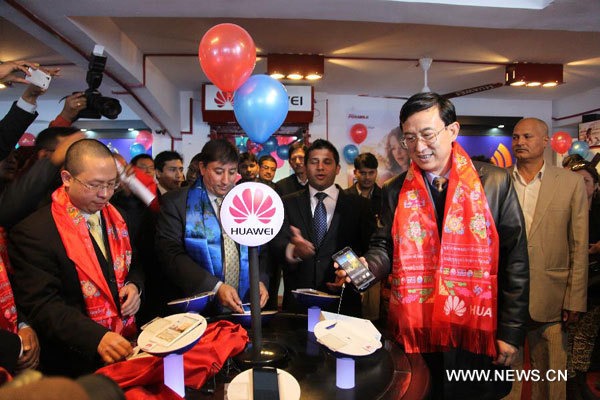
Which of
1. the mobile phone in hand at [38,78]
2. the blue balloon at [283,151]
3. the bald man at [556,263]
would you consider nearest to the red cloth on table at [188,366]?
the mobile phone in hand at [38,78]

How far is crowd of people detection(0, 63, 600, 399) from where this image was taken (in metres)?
1.51

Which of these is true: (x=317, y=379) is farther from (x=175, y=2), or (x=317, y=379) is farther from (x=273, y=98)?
(x=175, y=2)

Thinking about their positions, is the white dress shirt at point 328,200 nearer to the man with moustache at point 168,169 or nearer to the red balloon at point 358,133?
the man with moustache at point 168,169

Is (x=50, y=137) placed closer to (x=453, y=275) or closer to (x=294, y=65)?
(x=453, y=275)

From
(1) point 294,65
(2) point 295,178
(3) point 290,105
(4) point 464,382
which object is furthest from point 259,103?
(3) point 290,105

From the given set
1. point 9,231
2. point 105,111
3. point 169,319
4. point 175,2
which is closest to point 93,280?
point 9,231

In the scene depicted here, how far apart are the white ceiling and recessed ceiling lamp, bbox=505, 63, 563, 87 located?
14 cm

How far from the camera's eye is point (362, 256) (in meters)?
1.86

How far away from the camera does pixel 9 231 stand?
5.29 ft

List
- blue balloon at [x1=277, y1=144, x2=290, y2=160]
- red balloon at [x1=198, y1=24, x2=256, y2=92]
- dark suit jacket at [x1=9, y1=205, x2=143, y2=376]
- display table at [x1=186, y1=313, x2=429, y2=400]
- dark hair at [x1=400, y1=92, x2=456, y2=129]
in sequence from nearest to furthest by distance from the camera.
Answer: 1. display table at [x1=186, y1=313, x2=429, y2=400]
2. dark suit jacket at [x1=9, y1=205, x2=143, y2=376]
3. dark hair at [x1=400, y1=92, x2=456, y2=129]
4. red balloon at [x1=198, y1=24, x2=256, y2=92]
5. blue balloon at [x1=277, y1=144, x2=290, y2=160]

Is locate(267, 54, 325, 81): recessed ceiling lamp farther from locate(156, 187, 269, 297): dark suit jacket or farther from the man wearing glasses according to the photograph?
the man wearing glasses

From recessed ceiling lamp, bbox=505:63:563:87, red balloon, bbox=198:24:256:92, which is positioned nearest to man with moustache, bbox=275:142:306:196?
red balloon, bbox=198:24:256:92

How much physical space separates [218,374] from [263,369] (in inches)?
12.3

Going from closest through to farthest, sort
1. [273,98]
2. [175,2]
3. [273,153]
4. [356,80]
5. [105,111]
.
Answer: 1. [273,98]
2. [105,111]
3. [175,2]
4. [356,80]
5. [273,153]
